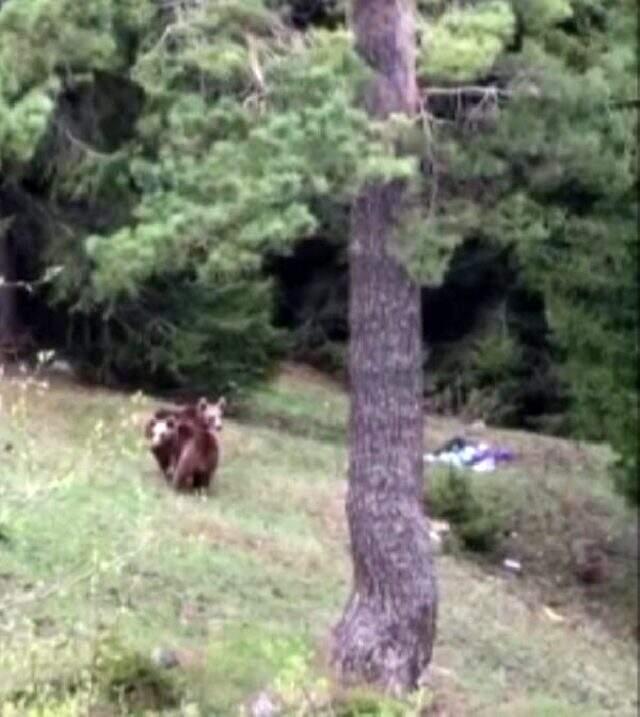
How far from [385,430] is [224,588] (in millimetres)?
2511

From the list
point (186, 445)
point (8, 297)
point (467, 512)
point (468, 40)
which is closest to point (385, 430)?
point (468, 40)

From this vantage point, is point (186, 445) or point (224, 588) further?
point (186, 445)

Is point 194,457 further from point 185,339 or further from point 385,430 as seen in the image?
point 385,430

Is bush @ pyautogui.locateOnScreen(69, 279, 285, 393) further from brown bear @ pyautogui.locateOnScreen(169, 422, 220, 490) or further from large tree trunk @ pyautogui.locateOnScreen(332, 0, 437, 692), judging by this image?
large tree trunk @ pyautogui.locateOnScreen(332, 0, 437, 692)

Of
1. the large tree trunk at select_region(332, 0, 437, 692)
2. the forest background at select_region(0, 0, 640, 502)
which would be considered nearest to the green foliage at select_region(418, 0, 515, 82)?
the forest background at select_region(0, 0, 640, 502)

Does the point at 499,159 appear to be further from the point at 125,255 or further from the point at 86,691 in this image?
the point at 86,691

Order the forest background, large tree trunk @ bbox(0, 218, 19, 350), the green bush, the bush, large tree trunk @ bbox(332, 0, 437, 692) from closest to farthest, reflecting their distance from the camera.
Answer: the forest background
large tree trunk @ bbox(332, 0, 437, 692)
the green bush
large tree trunk @ bbox(0, 218, 19, 350)
the bush

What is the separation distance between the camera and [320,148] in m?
11.1

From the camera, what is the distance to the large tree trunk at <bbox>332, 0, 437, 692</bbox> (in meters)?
12.4

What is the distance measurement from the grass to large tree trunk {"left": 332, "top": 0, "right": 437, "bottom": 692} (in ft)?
1.26

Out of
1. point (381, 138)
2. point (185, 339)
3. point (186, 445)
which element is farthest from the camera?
point (185, 339)

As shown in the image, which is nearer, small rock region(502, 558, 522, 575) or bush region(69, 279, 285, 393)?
small rock region(502, 558, 522, 575)

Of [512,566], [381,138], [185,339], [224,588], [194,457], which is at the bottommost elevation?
[512,566]

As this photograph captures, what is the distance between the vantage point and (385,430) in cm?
1277
